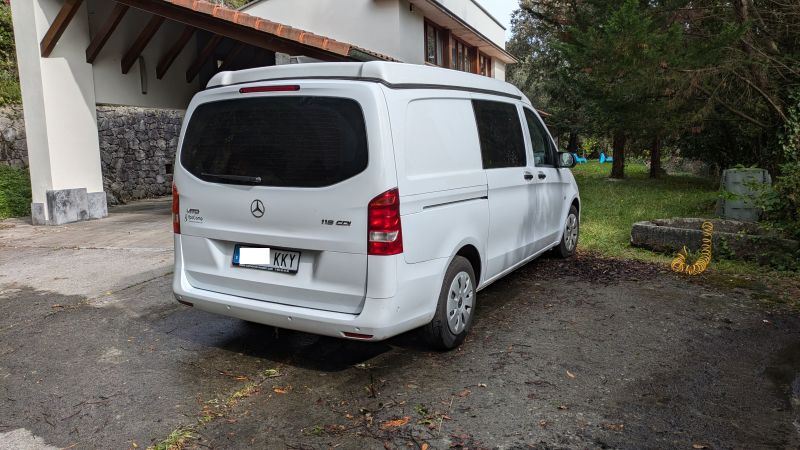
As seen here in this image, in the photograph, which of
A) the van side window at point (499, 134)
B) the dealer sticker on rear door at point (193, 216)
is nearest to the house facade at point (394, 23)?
the van side window at point (499, 134)

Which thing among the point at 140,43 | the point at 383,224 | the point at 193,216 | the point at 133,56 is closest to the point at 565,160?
the point at 383,224

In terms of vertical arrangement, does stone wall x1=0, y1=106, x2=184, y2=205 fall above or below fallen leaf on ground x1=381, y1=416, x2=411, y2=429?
above

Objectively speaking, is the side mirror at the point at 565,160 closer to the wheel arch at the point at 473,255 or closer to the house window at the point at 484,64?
the wheel arch at the point at 473,255

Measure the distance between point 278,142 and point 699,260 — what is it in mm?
5255

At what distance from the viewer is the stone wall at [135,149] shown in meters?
15.1

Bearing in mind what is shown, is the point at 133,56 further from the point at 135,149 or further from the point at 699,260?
the point at 699,260

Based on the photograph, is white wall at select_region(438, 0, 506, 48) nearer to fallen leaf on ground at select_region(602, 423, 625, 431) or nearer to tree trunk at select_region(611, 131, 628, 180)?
tree trunk at select_region(611, 131, 628, 180)

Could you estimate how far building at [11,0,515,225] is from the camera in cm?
977

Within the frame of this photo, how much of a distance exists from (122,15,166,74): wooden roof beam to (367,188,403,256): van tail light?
10.2 metres

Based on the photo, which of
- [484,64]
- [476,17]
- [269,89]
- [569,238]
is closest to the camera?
[269,89]

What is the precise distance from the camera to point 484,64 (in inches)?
912

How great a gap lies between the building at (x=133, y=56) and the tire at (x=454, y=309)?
5681 millimetres

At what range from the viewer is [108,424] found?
11.0ft

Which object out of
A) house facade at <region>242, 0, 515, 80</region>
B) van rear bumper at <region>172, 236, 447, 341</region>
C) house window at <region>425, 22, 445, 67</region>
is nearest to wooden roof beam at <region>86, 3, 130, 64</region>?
house facade at <region>242, 0, 515, 80</region>
